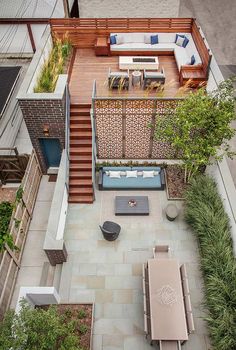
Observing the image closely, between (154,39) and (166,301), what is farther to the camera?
(154,39)

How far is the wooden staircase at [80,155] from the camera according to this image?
13008 mm

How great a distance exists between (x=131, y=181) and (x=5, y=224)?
18.8ft

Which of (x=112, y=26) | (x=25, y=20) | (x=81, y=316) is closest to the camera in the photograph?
(x=81, y=316)

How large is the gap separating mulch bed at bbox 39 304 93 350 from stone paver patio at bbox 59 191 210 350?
0.21 m

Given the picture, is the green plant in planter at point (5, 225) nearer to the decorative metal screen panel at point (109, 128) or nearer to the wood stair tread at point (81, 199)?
the wood stair tread at point (81, 199)

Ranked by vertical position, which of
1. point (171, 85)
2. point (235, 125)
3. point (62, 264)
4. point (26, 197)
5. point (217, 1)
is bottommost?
point (62, 264)

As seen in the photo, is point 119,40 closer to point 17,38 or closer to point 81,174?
point 81,174

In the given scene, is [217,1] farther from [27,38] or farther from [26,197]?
[26,197]

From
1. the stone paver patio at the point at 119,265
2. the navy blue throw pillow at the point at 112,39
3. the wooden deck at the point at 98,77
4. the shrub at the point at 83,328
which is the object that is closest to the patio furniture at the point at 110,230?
the stone paver patio at the point at 119,265

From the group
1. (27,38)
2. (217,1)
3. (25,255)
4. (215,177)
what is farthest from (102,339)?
(217,1)

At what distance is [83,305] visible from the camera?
10047 millimetres

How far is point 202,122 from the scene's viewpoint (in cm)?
1085

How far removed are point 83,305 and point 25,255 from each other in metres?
3.22

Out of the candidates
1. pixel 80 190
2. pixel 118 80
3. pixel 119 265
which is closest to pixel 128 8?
pixel 118 80
